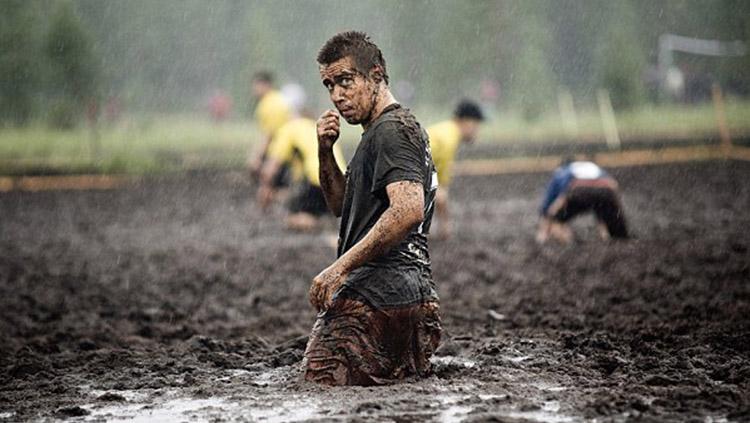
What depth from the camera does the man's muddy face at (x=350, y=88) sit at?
5.95m

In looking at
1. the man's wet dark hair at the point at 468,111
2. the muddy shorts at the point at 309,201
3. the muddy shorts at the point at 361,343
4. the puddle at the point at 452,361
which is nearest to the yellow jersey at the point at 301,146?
the muddy shorts at the point at 309,201

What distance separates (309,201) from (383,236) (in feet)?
33.3

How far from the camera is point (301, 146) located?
53.2 ft

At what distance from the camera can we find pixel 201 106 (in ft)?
202

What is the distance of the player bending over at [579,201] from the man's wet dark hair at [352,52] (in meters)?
7.71

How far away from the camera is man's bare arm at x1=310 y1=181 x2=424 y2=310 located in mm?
5602

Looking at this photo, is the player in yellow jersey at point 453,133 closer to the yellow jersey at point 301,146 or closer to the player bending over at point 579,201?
the player bending over at point 579,201

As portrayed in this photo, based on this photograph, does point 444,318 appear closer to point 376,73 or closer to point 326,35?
point 376,73

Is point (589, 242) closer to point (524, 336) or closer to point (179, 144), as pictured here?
point (524, 336)

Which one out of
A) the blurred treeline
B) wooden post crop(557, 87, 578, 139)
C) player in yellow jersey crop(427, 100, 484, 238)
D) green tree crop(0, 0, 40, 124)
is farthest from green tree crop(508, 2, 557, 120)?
player in yellow jersey crop(427, 100, 484, 238)

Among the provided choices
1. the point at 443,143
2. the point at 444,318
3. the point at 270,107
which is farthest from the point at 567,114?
the point at 444,318

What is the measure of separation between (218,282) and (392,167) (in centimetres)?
590

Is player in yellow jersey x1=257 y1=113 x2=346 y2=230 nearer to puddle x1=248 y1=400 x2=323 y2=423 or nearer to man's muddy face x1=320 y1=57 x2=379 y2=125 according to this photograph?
man's muddy face x1=320 y1=57 x2=379 y2=125

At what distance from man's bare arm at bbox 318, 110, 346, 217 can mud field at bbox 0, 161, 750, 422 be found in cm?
100
